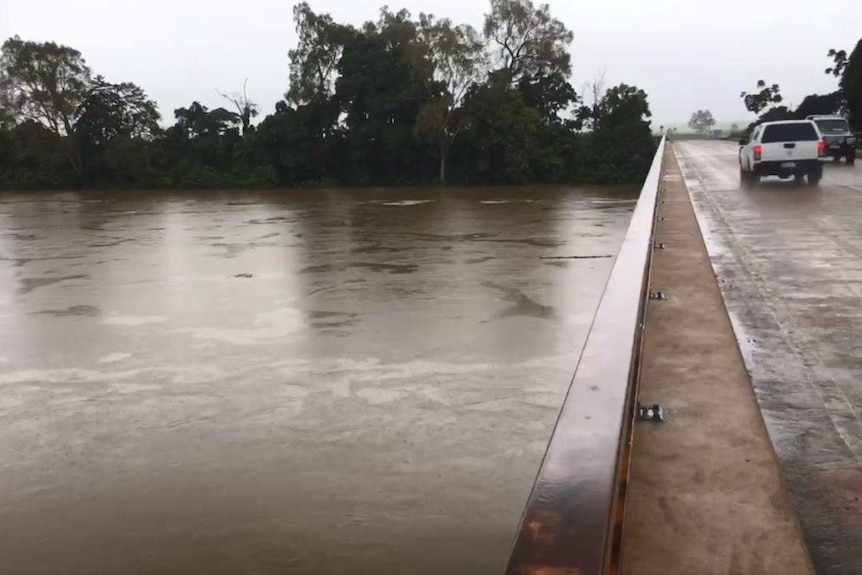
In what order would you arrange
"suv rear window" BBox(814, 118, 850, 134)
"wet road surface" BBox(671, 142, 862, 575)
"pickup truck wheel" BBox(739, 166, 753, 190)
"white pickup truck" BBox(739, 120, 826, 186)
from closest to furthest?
"wet road surface" BBox(671, 142, 862, 575) → "white pickup truck" BBox(739, 120, 826, 186) → "pickup truck wheel" BBox(739, 166, 753, 190) → "suv rear window" BBox(814, 118, 850, 134)

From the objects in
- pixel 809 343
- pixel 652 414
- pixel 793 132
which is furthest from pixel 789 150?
pixel 652 414

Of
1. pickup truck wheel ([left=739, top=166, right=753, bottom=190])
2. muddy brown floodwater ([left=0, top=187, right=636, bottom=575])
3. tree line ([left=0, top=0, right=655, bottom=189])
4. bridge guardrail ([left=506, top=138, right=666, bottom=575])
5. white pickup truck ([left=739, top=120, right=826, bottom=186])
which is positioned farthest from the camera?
tree line ([left=0, top=0, right=655, bottom=189])

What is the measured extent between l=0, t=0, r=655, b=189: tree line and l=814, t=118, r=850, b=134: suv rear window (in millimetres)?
13247

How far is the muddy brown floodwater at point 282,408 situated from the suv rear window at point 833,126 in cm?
2571

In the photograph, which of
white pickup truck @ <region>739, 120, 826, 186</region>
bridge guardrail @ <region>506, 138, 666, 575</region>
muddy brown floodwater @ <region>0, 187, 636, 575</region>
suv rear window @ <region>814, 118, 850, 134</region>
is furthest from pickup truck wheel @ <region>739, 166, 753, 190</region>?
bridge guardrail @ <region>506, 138, 666, 575</region>

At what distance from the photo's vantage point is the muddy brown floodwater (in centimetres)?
358

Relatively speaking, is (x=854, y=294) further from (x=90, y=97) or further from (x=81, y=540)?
(x=90, y=97)

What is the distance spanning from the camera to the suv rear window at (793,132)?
2106 cm

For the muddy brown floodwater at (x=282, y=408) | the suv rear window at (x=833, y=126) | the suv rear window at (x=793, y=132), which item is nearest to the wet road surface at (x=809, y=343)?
the muddy brown floodwater at (x=282, y=408)

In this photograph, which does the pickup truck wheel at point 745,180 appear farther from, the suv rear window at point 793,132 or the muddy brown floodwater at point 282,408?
the muddy brown floodwater at point 282,408

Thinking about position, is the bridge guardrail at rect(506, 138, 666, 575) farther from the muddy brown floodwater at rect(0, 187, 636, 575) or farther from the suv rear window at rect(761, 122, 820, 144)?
the suv rear window at rect(761, 122, 820, 144)

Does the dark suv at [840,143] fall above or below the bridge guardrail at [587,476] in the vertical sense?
above

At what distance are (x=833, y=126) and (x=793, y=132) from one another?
14464mm

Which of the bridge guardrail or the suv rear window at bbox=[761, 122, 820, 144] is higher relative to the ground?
the suv rear window at bbox=[761, 122, 820, 144]
